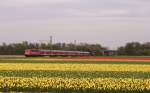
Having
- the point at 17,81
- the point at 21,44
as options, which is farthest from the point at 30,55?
the point at 17,81

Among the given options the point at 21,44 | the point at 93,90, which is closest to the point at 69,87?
the point at 93,90

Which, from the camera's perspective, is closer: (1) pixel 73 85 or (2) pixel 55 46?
(1) pixel 73 85

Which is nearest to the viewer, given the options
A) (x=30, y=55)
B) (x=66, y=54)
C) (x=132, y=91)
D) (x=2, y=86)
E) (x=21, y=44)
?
(x=132, y=91)

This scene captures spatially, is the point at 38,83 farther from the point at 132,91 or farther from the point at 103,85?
the point at 132,91

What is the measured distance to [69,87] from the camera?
23891mm

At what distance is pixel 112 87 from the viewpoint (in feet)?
77.0

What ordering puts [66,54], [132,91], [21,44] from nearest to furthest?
[132,91], [66,54], [21,44]

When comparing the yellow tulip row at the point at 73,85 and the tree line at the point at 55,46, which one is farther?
the tree line at the point at 55,46

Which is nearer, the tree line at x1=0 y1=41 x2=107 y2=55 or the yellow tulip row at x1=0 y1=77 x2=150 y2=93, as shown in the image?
the yellow tulip row at x1=0 y1=77 x2=150 y2=93

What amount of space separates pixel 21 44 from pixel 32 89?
14843cm

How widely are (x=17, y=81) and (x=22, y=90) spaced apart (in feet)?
6.65

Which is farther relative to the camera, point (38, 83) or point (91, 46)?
point (91, 46)

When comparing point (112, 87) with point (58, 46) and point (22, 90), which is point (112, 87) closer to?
point (22, 90)

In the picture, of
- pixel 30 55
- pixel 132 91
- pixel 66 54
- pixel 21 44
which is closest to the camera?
pixel 132 91
